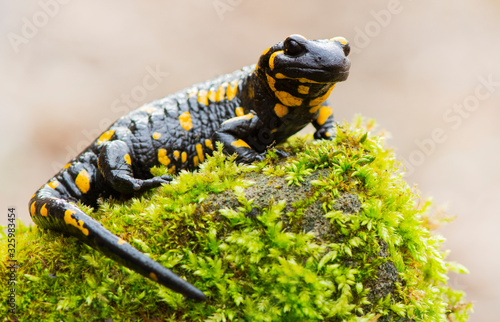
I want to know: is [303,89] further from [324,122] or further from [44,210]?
[44,210]

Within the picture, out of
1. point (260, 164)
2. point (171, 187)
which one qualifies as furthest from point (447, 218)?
point (171, 187)

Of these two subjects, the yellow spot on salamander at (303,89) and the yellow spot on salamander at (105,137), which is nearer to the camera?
the yellow spot on salamander at (303,89)

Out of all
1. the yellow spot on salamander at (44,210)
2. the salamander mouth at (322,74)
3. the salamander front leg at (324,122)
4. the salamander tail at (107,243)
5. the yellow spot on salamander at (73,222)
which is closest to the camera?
the salamander tail at (107,243)

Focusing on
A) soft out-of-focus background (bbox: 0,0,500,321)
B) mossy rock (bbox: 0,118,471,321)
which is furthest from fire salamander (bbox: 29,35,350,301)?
soft out-of-focus background (bbox: 0,0,500,321)

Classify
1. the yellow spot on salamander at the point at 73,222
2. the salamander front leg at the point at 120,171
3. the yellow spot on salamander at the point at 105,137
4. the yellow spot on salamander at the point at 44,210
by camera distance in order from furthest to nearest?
the yellow spot on salamander at the point at 105,137
the salamander front leg at the point at 120,171
the yellow spot on salamander at the point at 44,210
the yellow spot on salamander at the point at 73,222

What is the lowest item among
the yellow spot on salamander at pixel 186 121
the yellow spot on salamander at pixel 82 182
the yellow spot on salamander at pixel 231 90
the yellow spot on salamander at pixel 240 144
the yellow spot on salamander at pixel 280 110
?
the yellow spot on salamander at pixel 82 182

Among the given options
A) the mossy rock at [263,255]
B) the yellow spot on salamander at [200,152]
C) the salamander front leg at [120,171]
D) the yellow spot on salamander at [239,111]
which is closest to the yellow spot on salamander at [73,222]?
the mossy rock at [263,255]

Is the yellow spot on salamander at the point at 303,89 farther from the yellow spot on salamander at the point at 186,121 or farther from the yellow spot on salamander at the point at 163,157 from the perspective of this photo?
the yellow spot on salamander at the point at 163,157
